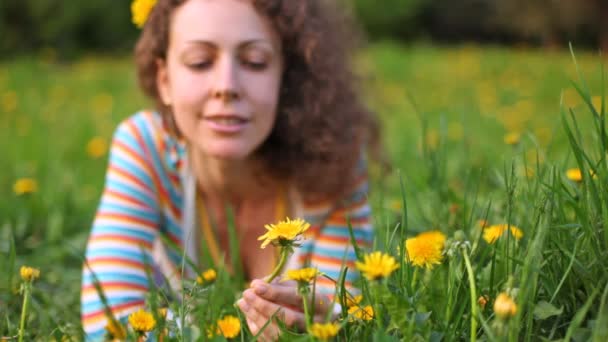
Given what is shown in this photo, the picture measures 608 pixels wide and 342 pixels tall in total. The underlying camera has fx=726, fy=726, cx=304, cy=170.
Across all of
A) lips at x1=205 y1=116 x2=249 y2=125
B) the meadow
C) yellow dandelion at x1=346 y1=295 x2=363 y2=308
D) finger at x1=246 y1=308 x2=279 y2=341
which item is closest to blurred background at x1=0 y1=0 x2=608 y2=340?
the meadow

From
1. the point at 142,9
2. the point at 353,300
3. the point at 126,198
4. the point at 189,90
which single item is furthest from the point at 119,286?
the point at 353,300

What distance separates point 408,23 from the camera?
13109 mm

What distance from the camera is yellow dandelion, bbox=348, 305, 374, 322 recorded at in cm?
88

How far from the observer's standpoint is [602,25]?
42.4ft

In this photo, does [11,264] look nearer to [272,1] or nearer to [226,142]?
[226,142]

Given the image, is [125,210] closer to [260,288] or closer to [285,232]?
[260,288]

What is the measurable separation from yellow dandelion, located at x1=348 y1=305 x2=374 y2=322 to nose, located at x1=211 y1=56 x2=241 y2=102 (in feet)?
2.23

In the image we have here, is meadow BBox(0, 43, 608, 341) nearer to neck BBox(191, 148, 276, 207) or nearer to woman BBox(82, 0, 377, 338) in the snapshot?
woman BBox(82, 0, 377, 338)

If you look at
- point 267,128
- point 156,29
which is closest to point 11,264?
point 267,128

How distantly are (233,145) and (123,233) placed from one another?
360 millimetres

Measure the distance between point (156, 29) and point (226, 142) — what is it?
36 cm

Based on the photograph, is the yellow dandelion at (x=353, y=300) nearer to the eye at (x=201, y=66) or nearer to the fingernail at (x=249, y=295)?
the fingernail at (x=249, y=295)

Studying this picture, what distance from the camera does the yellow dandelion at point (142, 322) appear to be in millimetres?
918

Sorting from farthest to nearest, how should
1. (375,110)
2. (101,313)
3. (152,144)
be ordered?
(375,110) < (152,144) < (101,313)
